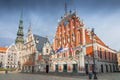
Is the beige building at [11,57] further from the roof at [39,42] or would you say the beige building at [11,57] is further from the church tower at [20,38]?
the roof at [39,42]

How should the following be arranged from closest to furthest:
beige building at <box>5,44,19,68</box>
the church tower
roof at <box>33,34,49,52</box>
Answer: roof at <box>33,34,49,52</box> < beige building at <box>5,44,19,68</box> < the church tower

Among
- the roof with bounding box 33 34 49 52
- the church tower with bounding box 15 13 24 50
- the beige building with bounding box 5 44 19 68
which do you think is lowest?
the beige building with bounding box 5 44 19 68

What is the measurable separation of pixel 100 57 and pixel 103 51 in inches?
106

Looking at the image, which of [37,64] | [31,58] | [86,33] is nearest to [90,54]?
[86,33]

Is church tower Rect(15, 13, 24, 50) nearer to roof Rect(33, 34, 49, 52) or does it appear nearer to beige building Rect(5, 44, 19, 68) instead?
beige building Rect(5, 44, 19, 68)

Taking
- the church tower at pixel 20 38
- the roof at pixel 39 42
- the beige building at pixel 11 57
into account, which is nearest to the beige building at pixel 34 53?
the roof at pixel 39 42

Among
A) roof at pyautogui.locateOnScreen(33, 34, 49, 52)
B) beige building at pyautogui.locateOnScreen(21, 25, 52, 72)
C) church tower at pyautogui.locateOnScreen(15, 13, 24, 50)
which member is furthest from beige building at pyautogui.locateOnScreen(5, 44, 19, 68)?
roof at pyautogui.locateOnScreen(33, 34, 49, 52)

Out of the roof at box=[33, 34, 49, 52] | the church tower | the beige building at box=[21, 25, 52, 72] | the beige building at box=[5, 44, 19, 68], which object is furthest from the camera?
the church tower

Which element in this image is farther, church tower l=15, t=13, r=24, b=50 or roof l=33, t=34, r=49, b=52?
church tower l=15, t=13, r=24, b=50

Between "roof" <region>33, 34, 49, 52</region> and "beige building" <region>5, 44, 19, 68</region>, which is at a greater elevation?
"roof" <region>33, 34, 49, 52</region>

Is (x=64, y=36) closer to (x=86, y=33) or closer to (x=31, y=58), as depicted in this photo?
(x=86, y=33)

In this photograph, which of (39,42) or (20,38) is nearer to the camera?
(39,42)

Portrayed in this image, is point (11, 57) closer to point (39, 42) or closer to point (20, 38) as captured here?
A: point (20, 38)

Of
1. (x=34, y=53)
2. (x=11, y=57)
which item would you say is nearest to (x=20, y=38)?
(x=11, y=57)
